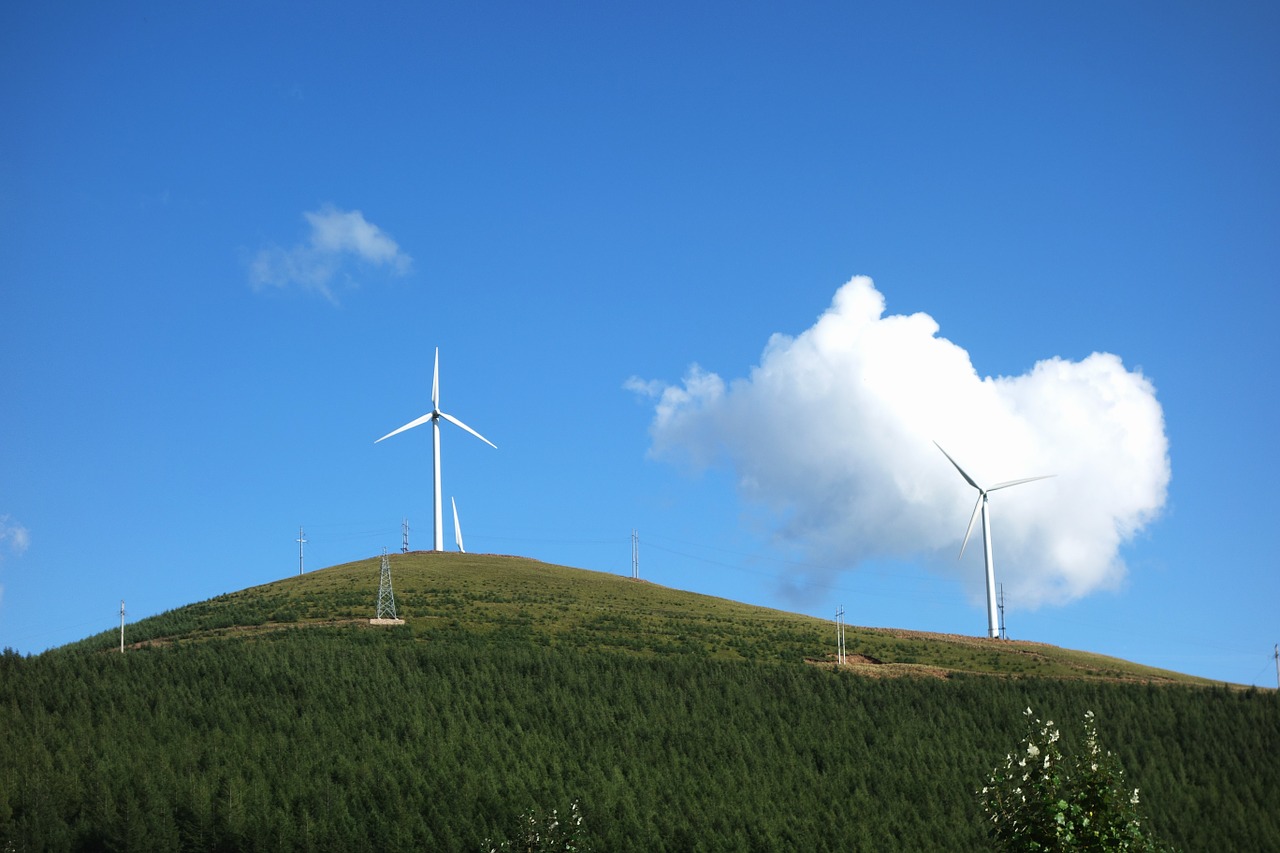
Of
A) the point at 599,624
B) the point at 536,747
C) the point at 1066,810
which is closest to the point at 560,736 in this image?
the point at 536,747

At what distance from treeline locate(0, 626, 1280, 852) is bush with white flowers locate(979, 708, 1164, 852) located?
52347 mm

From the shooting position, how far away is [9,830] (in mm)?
76562

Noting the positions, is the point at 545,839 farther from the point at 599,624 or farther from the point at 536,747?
the point at 599,624

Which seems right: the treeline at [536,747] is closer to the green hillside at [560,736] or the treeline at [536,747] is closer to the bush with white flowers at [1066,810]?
the green hillside at [560,736]

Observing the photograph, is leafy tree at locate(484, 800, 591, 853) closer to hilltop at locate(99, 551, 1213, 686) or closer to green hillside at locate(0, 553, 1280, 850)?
green hillside at locate(0, 553, 1280, 850)

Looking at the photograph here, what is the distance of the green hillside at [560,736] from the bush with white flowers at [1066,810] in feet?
172

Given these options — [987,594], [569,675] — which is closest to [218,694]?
[569,675]

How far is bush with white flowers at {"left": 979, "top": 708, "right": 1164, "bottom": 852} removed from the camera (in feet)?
92.9

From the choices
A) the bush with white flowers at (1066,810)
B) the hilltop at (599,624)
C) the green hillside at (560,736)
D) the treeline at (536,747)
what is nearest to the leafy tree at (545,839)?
the green hillside at (560,736)

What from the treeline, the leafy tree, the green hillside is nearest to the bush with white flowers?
the leafy tree

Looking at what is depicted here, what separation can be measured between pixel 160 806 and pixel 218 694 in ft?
64.9

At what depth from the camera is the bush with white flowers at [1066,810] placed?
28.3 metres

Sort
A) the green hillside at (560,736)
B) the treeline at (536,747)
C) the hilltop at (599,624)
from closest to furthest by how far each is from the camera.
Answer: the treeline at (536,747) → the green hillside at (560,736) → the hilltop at (599,624)

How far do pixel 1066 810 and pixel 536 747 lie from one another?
67.3 m
